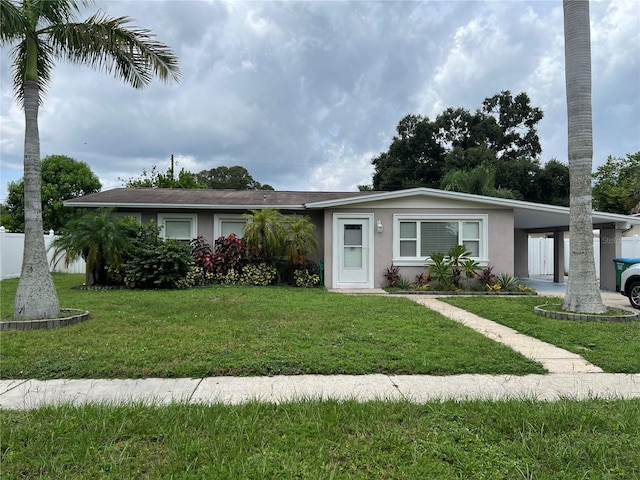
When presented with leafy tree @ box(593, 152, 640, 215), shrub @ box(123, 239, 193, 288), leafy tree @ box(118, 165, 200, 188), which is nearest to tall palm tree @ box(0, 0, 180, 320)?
shrub @ box(123, 239, 193, 288)

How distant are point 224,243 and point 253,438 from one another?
1048cm

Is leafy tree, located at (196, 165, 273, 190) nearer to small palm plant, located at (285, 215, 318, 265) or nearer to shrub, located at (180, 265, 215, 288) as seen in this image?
shrub, located at (180, 265, 215, 288)

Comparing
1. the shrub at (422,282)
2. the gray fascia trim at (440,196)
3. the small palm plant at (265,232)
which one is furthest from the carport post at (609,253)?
the small palm plant at (265,232)

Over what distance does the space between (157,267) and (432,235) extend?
8296 millimetres

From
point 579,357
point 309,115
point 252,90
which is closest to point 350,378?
point 579,357

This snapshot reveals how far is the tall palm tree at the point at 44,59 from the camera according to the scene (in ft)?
22.2

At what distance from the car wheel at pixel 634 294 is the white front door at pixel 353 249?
21.3 ft

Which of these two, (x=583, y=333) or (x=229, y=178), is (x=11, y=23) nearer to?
(x=583, y=333)

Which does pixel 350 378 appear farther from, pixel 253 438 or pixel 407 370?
pixel 253 438

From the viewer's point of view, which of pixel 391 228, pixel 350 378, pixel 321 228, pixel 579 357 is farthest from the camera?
pixel 321 228

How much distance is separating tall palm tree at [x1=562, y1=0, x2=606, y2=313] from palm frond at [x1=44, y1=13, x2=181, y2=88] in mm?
7960

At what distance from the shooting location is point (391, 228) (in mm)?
12562

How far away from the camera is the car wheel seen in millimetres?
9344

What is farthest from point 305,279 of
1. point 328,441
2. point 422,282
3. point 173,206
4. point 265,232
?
point 328,441
